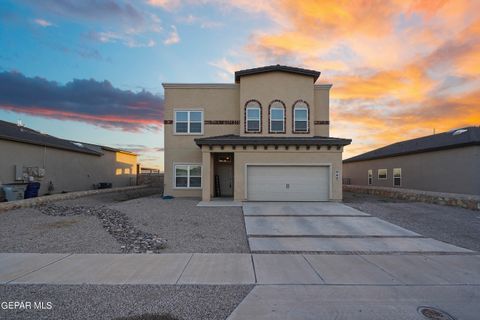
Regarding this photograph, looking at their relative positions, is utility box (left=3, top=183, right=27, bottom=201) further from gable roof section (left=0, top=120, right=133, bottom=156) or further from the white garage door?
the white garage door

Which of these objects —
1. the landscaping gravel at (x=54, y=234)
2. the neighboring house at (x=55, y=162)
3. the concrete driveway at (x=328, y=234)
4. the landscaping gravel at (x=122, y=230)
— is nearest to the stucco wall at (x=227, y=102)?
the landscaping gravel at (x=122, y=230)

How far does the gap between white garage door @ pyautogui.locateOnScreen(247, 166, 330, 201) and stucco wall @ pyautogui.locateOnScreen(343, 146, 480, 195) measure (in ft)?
28.4

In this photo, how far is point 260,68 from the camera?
685 inches

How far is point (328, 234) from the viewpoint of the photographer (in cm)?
847

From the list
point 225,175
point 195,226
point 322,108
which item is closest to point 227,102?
point 225,175

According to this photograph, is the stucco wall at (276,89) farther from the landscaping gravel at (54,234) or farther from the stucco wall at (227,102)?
the landscaping gravel at (54,234)

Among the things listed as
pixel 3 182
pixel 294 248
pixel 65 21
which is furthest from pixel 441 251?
pixel 3 182

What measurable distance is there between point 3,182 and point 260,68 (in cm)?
1714

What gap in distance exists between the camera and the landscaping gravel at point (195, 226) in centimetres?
709

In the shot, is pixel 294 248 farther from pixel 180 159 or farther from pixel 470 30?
pixel 470 30

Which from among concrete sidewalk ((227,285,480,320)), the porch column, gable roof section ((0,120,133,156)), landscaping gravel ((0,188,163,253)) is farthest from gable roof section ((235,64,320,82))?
concrete sidewalk ((227,285,480,320))

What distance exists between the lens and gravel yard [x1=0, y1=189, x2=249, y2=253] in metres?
6.87

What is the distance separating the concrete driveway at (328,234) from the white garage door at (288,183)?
3104 mm

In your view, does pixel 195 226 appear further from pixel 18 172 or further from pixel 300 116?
pixel 18 172
